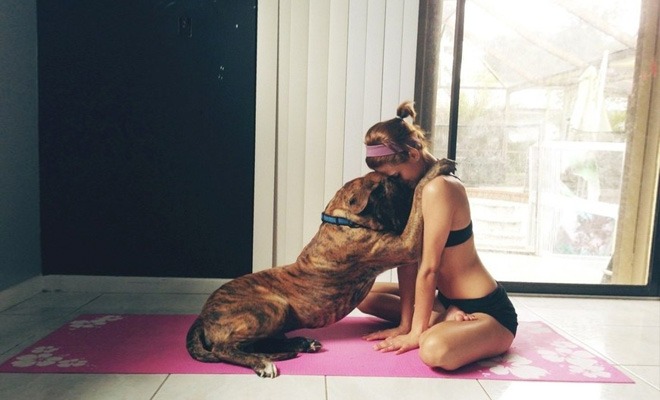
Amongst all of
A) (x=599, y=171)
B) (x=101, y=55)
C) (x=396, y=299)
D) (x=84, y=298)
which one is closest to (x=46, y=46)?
(x=101, y=55)

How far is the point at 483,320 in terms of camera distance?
6.62 ft

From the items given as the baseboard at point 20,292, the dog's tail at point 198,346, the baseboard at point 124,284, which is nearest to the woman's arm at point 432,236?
the dog's tail at point 198,346

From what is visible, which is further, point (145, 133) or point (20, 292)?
point (145, 133)

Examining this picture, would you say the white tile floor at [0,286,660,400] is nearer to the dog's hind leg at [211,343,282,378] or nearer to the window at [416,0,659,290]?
the dog's hind leg at [211,343,282,378]

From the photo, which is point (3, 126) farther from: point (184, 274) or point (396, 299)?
point (396, 299)

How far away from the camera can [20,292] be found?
274 cm

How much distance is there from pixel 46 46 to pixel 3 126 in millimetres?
558

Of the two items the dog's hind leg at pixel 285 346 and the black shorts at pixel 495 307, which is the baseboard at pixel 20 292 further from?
the black shorts at pixel 495 307

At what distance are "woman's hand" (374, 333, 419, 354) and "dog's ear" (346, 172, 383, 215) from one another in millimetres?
536

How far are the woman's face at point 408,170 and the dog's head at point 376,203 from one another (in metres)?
0.02

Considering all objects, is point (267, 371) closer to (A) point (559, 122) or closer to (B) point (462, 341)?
(B) point (462, 341)

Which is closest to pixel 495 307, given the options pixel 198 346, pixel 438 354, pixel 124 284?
pixel 438 354

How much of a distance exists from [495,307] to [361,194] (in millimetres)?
675

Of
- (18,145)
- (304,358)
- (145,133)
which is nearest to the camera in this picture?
(304,358)
